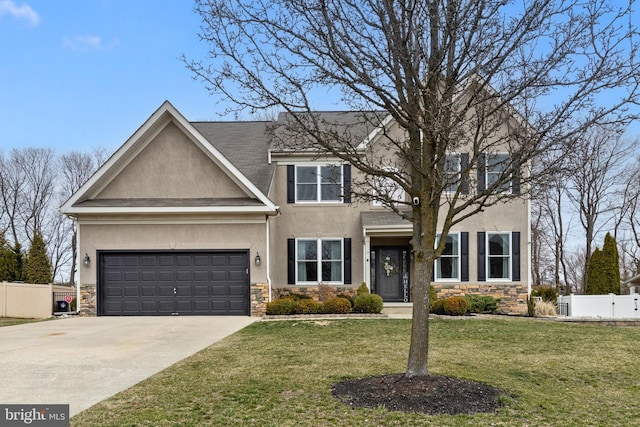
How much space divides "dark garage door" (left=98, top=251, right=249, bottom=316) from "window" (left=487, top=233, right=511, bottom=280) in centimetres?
856

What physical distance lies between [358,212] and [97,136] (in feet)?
86.7

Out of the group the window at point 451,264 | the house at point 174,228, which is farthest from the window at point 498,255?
the house at point 174,228

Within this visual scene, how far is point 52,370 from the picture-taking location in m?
9.53

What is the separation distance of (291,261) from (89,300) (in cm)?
669

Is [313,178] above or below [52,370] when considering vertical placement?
above

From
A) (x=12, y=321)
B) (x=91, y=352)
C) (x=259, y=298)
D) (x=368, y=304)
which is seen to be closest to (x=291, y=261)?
(x=259, y=298)

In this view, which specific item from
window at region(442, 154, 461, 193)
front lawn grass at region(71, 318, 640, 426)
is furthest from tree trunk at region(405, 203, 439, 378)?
front lawn grass at region(71, 318, 640, 426)

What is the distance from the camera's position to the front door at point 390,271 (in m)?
22.0

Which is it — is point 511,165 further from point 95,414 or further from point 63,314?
point 63,314

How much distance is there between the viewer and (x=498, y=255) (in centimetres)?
2097

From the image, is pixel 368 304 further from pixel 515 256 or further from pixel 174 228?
pixel 174 228

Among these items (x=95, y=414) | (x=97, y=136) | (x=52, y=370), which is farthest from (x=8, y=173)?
(x=95, y=414)

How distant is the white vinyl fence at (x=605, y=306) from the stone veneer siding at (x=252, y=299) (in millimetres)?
9921

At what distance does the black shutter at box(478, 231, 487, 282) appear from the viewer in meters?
20.8
